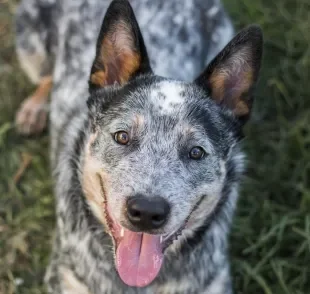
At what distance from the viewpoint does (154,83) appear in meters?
3.15

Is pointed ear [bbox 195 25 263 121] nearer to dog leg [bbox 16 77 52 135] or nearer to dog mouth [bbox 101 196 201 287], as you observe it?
dog mouth [bbox 101 196 201 287]

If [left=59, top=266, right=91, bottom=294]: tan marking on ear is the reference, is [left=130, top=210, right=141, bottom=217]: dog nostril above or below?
above

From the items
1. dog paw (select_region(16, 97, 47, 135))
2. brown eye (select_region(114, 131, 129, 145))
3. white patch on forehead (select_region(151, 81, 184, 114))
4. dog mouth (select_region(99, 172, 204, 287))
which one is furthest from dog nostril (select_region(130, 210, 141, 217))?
dog paw (select_region(16, 97, 47, 135))

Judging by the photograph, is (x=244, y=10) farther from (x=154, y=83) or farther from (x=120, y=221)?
(x=120, y=221)

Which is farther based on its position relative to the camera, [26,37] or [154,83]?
[26,37]

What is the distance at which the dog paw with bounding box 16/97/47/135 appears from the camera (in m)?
4.62

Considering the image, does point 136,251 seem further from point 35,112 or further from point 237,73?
point 35,112

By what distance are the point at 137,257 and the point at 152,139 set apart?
544mm

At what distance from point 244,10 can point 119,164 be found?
2658 mm

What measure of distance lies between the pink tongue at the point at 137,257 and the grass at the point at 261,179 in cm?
106

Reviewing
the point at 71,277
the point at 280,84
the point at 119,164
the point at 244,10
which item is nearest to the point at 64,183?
the point at 71,277

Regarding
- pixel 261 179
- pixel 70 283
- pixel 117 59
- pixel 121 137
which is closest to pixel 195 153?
pixel 121 137

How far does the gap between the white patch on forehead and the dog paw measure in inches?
68.2

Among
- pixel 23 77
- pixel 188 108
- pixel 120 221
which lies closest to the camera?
pixel 120 221
